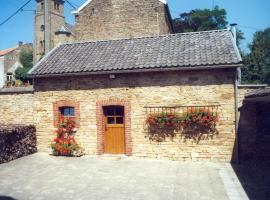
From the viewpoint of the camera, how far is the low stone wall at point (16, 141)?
10914mm

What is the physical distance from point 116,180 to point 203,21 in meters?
39.8

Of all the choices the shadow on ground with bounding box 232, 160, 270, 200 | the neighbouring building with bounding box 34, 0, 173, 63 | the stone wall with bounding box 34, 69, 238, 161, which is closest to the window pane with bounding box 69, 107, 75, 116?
the stone wall with bounding box 34, 69, 238, 161

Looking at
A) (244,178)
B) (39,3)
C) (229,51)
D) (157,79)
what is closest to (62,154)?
(157,79)

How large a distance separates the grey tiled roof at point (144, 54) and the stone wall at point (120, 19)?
6.82 metres

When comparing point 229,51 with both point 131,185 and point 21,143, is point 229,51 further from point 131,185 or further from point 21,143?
point 21,143

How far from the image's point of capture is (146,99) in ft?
36.6

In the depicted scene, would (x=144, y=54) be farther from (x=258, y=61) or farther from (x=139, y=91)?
(x=258, y=61)

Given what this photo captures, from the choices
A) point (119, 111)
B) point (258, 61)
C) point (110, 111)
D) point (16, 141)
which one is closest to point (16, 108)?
point (16, 141)

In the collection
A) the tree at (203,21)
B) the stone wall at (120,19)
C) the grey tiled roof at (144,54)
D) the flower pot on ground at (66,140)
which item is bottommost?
the flower pot on ground at (66,140)

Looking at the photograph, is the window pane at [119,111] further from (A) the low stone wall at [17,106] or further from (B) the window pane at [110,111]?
(A) the low stone wall at [17,106]

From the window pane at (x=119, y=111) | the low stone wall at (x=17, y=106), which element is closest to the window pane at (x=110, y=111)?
the window pane at (x=119, y=111)

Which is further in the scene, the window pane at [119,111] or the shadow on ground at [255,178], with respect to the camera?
the window pane at [119,111]

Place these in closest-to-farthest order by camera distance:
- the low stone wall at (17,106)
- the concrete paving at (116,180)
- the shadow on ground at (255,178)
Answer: the shadow on ground at (255,178), the concrete paving at (116,180), the low stone wall at (17,106)

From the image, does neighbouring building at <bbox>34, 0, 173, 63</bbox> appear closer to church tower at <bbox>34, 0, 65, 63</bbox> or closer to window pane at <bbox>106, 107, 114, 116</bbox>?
window pane at <bbox>106, 107, 114, 116</bbox>
